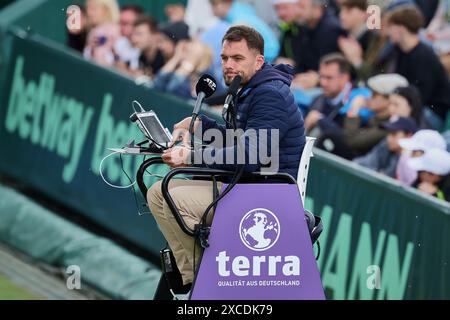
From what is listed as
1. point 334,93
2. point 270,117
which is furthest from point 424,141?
point 270,117

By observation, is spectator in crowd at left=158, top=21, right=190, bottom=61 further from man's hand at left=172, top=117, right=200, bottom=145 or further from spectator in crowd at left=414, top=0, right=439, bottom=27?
man's hand at left=172, top=117, right=200, bottom=145

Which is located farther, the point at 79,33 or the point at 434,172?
the point at 79,33

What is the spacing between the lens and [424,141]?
9578 millimetres

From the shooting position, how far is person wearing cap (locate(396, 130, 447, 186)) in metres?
9.48

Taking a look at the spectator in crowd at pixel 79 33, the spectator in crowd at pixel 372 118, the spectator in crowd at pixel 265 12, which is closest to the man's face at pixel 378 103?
the spectator in crowd at pixel 372 118

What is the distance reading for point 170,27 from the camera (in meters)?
13.0

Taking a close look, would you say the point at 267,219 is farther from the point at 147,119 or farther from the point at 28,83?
the point at 28,83

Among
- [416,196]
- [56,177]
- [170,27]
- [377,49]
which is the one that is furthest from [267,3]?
[416,196]

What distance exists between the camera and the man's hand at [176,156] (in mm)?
6828

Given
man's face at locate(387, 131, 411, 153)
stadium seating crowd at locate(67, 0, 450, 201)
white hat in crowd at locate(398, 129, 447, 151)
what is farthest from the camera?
stadium seating crowd at locate(67, 0, 450, 201)

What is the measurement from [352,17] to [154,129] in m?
4.81

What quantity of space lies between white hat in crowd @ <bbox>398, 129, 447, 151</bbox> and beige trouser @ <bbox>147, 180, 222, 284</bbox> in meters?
2.83

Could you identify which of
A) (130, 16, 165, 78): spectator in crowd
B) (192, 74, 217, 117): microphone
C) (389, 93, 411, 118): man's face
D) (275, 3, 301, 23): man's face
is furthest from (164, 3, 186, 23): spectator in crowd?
(192, 74, 217, 117): microphone

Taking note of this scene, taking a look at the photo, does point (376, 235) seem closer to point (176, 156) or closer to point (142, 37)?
point (176, 156)
